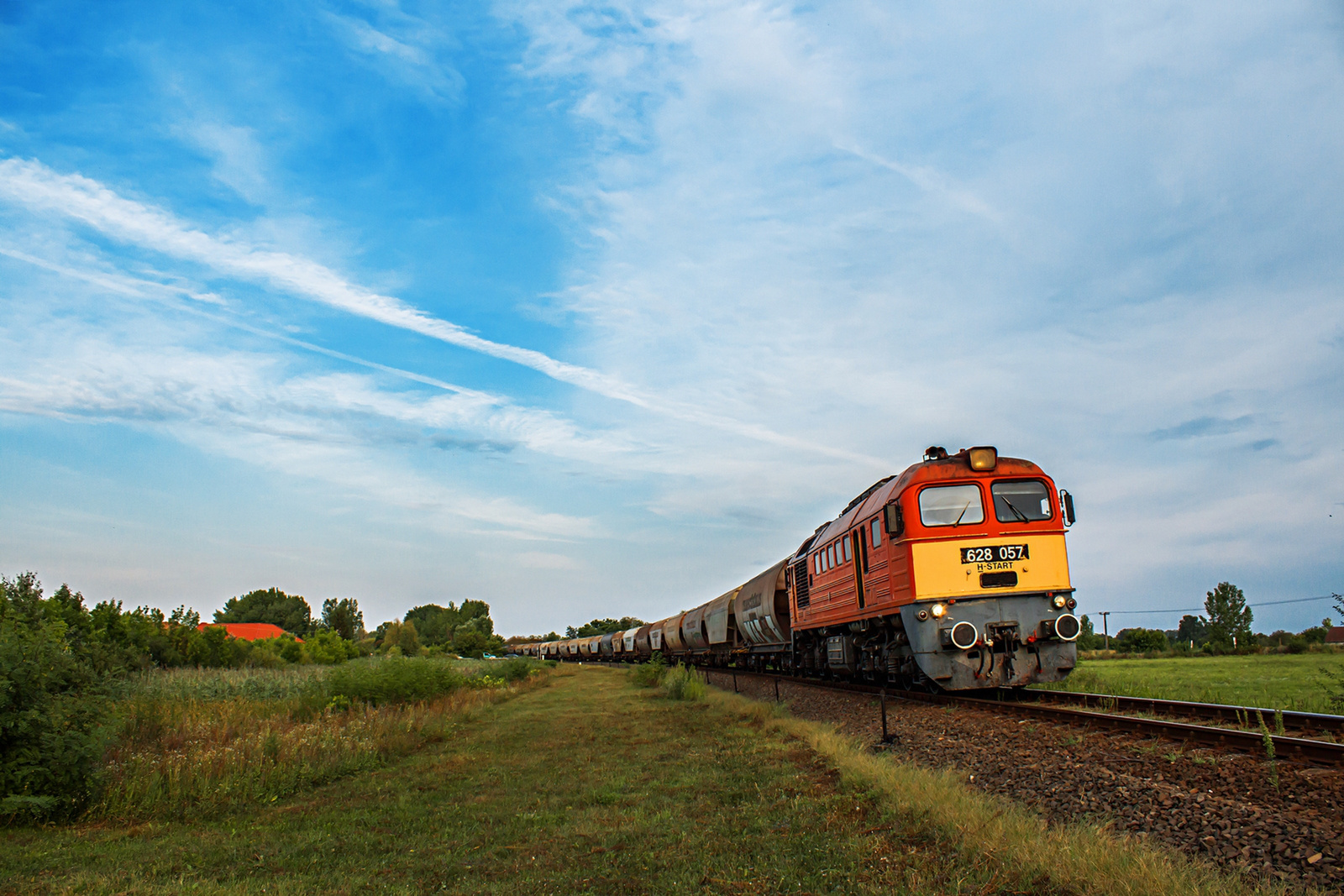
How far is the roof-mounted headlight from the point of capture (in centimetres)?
1339

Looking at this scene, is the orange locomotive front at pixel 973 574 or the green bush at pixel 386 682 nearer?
the orange locomotive front at pixel 973 574

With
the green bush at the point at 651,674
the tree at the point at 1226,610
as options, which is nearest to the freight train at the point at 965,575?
the green bush at the point at 651,674

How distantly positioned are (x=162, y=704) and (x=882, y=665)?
14.8 m

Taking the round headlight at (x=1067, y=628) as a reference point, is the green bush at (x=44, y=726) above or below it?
below

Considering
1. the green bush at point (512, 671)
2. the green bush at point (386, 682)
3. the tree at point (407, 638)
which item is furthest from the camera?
the tree at point (407, 638)

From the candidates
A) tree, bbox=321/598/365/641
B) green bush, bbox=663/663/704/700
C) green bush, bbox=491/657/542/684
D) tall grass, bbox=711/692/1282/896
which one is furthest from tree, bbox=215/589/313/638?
tall grass, bbox=711/692/1282/896

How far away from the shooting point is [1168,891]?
4.52 m

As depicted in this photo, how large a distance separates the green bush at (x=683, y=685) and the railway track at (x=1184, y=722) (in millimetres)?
9662

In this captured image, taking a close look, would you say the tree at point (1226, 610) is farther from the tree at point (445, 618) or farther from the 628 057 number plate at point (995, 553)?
the tree at point (445, 618)

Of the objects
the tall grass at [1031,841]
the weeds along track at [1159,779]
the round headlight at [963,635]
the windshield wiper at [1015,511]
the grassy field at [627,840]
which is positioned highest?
the windshield wiper at [1015,511]

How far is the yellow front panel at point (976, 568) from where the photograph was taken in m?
12.4

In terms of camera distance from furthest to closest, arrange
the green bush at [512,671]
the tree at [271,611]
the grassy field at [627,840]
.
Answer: the tree at [271,611] → the green bush at [512,671] → the grassy field at [627,840]

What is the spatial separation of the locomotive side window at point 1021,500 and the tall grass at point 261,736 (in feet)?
38.3

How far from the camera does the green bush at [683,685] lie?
2328 centimetres
